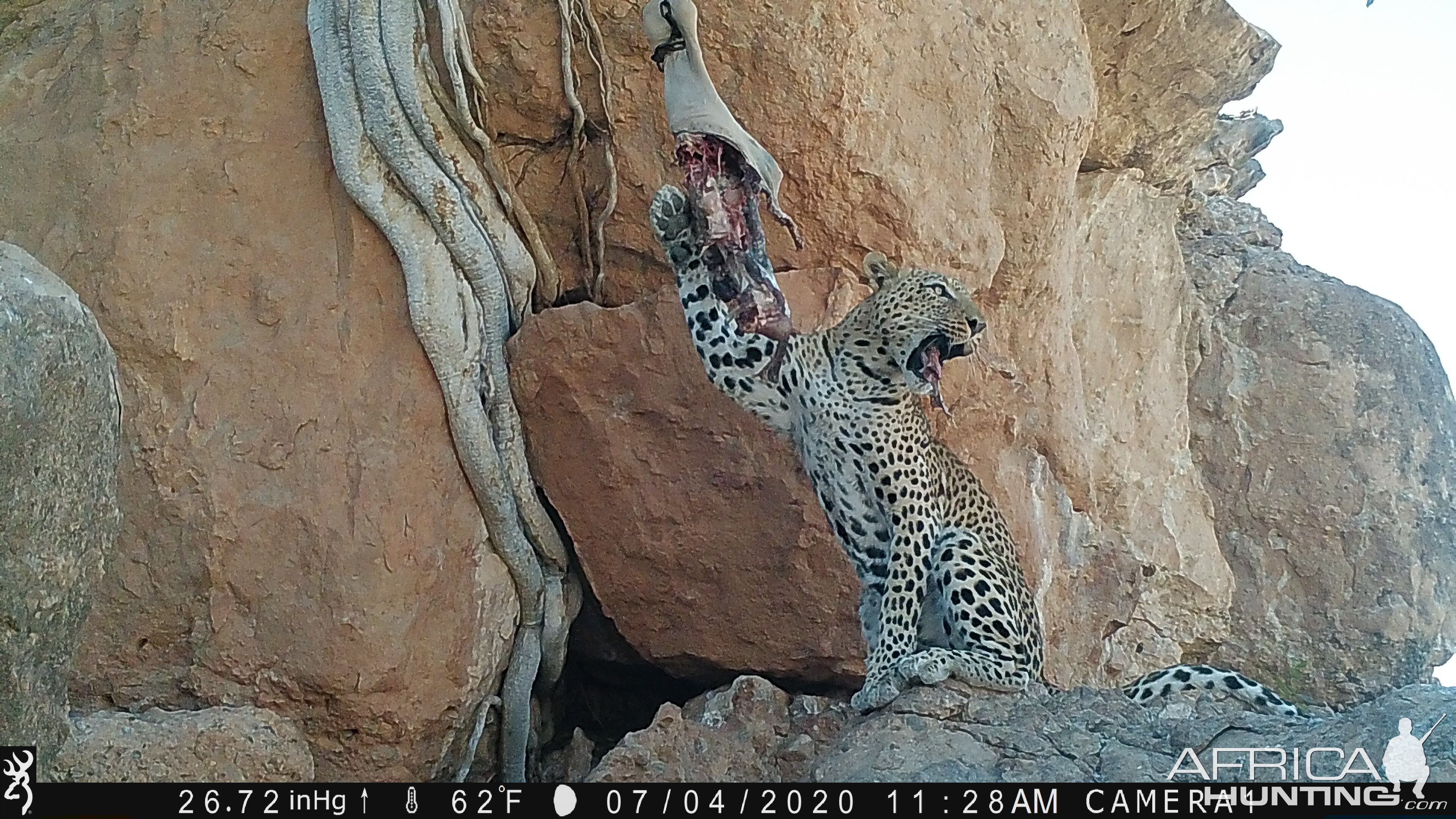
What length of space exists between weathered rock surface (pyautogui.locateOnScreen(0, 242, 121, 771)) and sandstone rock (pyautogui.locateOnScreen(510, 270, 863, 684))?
1705 mm

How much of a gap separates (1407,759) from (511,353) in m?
2.93

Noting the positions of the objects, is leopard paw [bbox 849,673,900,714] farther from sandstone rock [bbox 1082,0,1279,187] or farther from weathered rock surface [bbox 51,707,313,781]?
sandstone rock [bbox 1082,0,1279,187]

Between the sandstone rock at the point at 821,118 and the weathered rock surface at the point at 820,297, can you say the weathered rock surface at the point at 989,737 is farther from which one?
the sandstone rock at the point at 821,118

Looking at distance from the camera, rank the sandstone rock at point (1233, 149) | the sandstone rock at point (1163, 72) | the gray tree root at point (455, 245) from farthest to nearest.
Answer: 1. the sandstone rock at point (1233, 149)
2. the sandstone rock at point (1163, 72)
3. the gray tree root at point (455, 245)

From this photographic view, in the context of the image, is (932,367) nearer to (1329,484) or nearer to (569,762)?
(569,762)

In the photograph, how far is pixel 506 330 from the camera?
15.0 ft

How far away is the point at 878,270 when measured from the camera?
383 cm

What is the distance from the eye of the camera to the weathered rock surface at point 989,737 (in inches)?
119

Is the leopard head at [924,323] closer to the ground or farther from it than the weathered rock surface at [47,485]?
farther from it

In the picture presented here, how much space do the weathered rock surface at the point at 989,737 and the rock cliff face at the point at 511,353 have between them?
0.13m

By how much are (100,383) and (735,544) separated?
2.23 m

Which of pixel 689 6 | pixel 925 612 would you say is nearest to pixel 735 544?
pixel 925 612

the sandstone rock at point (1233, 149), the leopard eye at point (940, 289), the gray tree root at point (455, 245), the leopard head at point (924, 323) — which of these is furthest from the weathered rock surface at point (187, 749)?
the sandstone rock at point (1233, 149)
